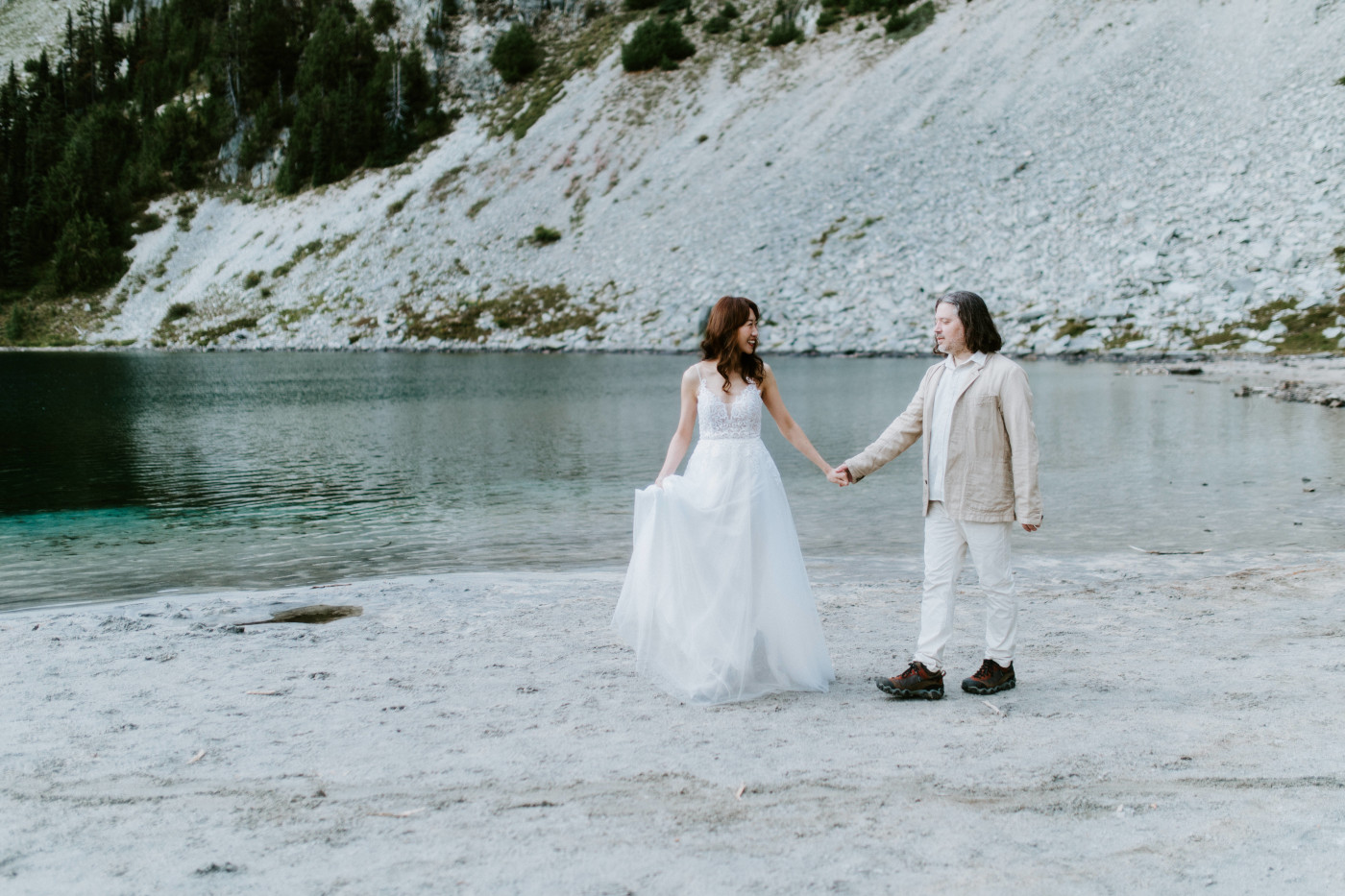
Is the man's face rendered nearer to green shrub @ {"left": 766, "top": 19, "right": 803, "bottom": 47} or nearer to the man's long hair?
the man's long hair

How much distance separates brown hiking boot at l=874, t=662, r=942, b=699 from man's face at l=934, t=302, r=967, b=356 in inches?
68.9

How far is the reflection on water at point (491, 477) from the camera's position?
11172 millimetres

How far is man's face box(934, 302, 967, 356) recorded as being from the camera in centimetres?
541

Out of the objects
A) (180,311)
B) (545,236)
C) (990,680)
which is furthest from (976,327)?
(180,311)

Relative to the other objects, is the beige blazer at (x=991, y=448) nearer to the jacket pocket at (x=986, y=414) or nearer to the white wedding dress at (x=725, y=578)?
the jacket pocket at (x=986, y=414)

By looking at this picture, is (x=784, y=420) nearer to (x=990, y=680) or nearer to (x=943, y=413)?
(x=943, y=413)

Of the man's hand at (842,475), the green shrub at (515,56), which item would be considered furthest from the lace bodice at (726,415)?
the green shrub at (515,56)

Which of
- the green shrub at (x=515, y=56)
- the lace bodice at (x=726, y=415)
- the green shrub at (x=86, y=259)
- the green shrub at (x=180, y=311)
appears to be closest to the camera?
the lace bodice at (x=726, y=415)

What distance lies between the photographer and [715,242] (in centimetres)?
5191

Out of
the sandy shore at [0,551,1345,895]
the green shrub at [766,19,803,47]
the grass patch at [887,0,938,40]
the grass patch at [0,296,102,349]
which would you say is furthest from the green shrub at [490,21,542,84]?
the sandy shore at [0,551,1345,895]

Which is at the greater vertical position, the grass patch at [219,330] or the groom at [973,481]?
the grass patch at [219,330]

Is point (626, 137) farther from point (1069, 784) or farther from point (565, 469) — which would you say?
point (1069, 784)

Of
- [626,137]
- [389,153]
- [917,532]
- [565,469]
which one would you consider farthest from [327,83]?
[917,532]

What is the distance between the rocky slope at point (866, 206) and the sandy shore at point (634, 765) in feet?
110
